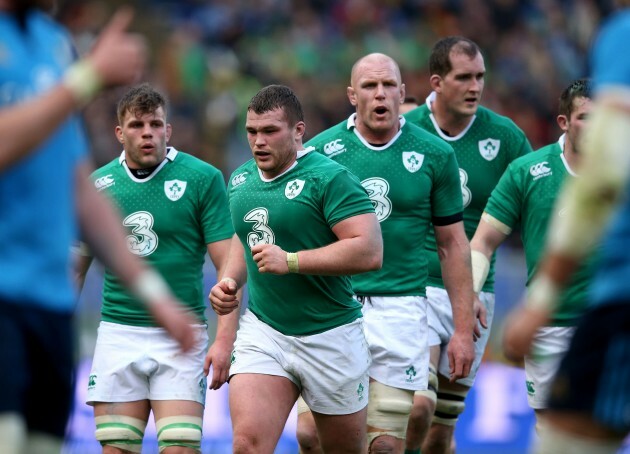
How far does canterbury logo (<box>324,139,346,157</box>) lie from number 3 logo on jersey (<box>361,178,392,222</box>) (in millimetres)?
305

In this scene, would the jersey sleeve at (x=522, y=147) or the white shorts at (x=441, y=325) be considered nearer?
the white shorts at (x=441, y=325)

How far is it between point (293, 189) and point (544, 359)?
2113mm

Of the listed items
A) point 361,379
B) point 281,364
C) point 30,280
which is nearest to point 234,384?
point 281,364

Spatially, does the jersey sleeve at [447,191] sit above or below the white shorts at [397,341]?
above

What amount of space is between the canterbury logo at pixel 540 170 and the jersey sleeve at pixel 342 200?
4.74 ft

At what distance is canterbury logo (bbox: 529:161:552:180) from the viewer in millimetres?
8031

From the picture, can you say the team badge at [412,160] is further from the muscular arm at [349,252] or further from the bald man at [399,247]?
the muscular arm at [349,252]

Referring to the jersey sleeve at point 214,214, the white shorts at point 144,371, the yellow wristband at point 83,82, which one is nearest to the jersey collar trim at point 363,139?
the jersey sleeve at point 214,214

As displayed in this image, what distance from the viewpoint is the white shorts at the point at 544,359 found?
7.93 meters

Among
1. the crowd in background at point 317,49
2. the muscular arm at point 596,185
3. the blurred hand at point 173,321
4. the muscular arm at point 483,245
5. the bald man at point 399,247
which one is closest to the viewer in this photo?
the muscular arm at point 596,185

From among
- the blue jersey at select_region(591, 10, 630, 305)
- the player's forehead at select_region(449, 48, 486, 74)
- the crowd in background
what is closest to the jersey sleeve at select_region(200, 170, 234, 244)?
the player's forehead at select_region(449, 48, 486, 74)

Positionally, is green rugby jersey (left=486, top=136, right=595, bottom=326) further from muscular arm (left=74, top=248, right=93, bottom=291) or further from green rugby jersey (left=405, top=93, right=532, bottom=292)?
muscular arm (left=74, top=248, right=93, bottom=291)

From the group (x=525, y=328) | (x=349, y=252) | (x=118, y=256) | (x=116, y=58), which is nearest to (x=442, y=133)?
(x=349, y=252)

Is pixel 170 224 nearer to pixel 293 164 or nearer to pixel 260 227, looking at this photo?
pixel 260 227
